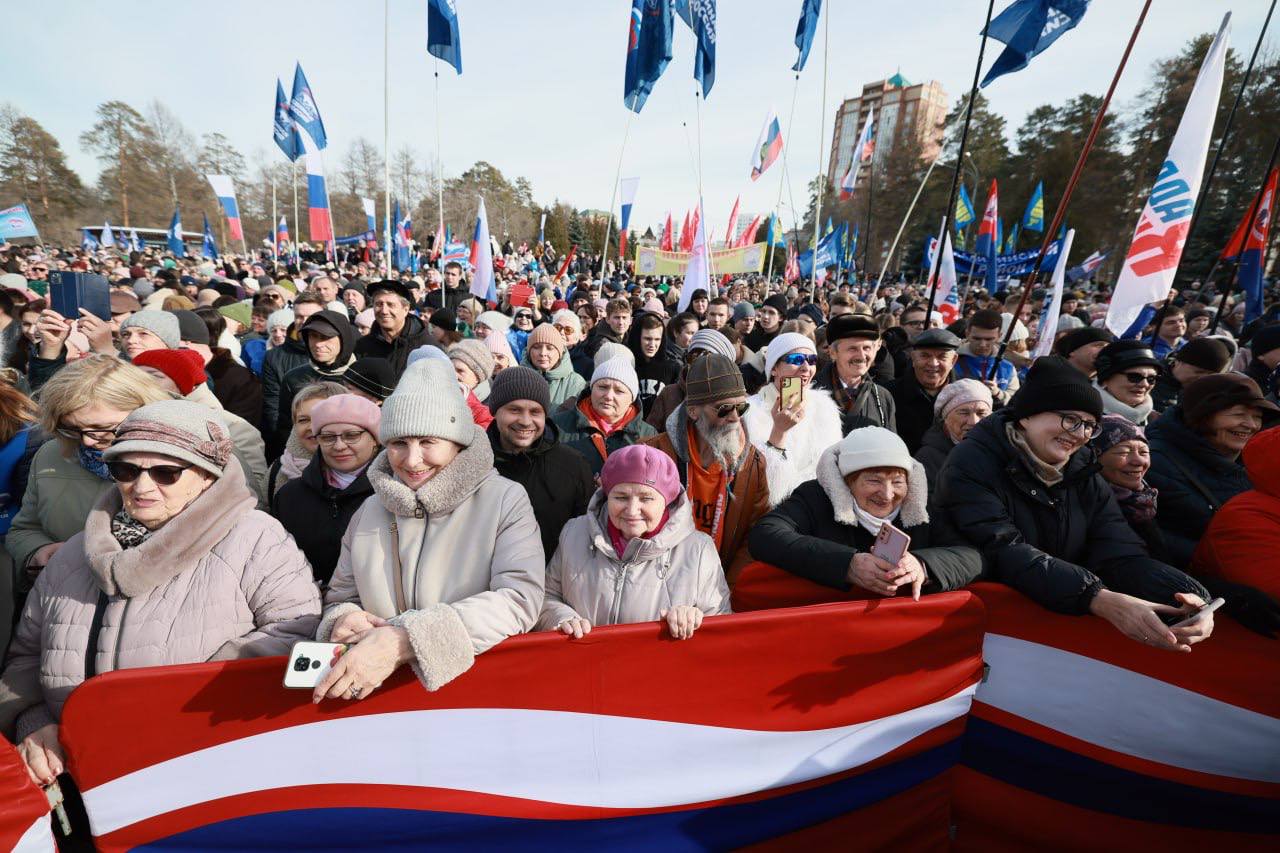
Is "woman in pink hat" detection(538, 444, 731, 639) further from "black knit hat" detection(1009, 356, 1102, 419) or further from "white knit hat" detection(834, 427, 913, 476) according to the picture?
"black knit hat" detection(1009, 356, 1102, 419)

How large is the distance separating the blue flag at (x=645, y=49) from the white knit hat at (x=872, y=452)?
8746mm

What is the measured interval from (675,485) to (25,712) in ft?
7.28

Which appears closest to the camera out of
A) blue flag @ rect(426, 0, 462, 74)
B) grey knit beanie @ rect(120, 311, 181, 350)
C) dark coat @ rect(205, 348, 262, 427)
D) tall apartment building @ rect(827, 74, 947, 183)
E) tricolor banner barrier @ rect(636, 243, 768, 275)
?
grey knit beanie @ rect(120, 311, 181, 350)

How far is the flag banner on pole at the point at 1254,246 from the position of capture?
259 inches

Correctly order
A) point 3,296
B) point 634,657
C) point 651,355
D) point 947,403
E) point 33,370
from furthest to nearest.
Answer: point 651,355 < point 3,296 < point 33,370 < point 947,403 < point 634,657

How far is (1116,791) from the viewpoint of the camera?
2.23 metres

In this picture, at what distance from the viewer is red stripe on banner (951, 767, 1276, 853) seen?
2.21m

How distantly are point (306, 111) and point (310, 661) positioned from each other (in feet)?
50.0

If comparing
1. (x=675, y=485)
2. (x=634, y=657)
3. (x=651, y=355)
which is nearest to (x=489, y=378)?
(x=651, y=355)

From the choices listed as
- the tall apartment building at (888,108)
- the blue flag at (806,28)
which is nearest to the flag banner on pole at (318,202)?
the blue flag at (806,28)

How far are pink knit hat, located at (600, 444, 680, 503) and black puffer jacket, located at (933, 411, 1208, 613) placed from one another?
3.81ft

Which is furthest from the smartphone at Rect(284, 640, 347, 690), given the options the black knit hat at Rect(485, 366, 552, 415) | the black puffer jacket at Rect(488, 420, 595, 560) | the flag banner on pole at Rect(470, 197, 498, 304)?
the flag banner on pole at Rect(470, 197, 498, 304)

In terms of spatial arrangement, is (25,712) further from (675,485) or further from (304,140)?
(304,140)

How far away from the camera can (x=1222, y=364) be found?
3918 mm
